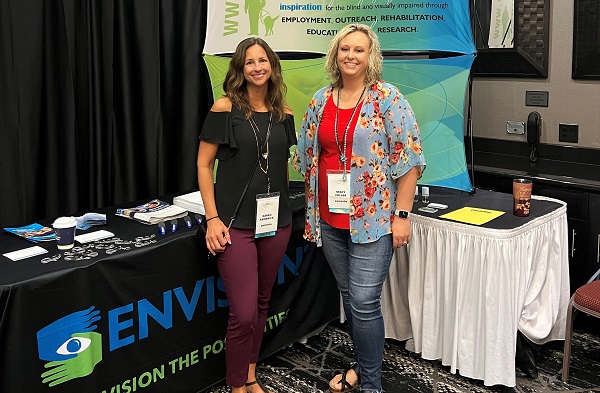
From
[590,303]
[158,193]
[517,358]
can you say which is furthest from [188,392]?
[590,303]

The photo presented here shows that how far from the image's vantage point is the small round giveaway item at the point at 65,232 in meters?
2.14

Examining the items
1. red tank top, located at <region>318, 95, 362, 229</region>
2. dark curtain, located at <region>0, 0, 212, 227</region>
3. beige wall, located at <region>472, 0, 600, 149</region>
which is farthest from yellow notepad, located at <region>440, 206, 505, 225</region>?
dark curtain, located at <region>0, 0, 212, 227</region>

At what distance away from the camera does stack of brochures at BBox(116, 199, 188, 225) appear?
2.50 metres

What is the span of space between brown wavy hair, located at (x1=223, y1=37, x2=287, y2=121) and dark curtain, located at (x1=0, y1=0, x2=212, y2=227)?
0.86 meters

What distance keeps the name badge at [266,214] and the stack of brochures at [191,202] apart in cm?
44

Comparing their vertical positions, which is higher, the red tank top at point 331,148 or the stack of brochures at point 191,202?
the red tank top at point 331,148

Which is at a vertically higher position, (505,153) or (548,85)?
(548,85)

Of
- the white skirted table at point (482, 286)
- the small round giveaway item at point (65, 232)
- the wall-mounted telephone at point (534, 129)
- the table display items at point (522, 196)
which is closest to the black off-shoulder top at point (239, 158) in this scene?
the small round giveaway item at point (65, 232)

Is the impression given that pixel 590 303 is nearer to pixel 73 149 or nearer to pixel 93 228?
pixel 93 228

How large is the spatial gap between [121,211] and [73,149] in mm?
384

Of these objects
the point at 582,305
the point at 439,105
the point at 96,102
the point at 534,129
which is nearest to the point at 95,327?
the point at 96,102

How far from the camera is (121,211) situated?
8.52 feet

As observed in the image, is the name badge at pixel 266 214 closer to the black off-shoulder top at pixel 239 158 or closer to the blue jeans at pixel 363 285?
the black off-shoulder top at pixel 239 158

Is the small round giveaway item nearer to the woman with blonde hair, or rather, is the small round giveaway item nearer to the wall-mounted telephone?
the woman with blonde hair
